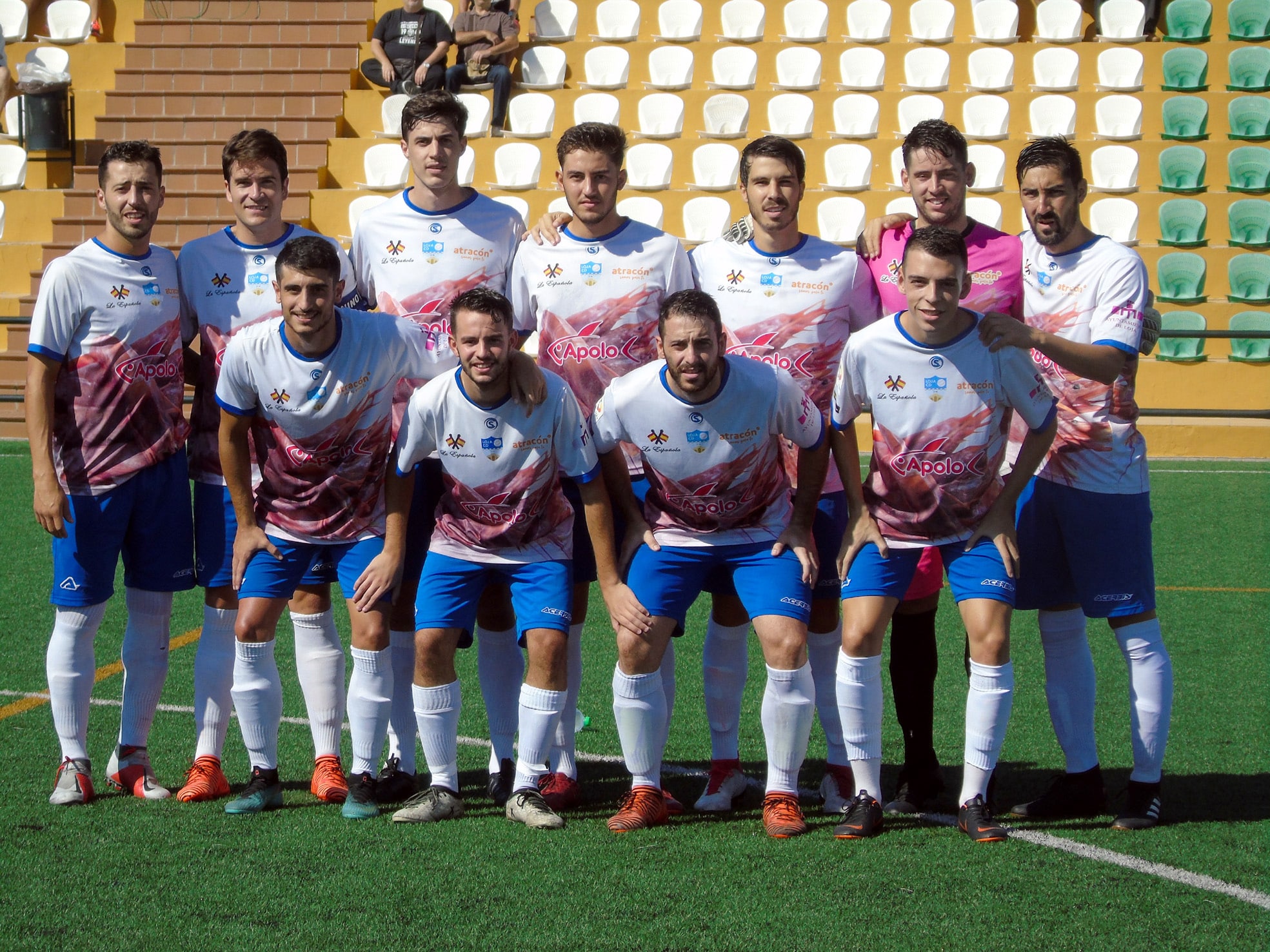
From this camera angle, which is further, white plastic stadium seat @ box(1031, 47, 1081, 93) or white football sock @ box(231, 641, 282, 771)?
white plastic stadium seat @ box(1031, 47, 1081, 93)

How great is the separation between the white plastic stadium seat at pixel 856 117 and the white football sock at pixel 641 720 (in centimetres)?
1240

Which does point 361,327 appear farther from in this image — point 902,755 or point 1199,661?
point 1199,661

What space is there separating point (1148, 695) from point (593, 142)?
237cm

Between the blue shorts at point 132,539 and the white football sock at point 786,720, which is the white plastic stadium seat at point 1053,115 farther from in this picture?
the blue shorts at point 132,539

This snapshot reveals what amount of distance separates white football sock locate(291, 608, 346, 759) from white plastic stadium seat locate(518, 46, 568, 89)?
13033 mm

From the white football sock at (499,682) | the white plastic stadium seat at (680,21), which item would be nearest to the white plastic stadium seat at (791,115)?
the white plastic stadium seat at (680,21)

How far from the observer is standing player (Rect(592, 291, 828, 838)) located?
400cm

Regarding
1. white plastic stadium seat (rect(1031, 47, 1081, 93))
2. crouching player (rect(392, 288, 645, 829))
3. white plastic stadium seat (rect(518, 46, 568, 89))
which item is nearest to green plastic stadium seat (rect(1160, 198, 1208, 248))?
white plastic stadium seat (rect(1031, 47, 1081, 93))

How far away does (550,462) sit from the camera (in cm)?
411

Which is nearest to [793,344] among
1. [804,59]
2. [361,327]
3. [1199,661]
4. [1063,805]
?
[361,327]

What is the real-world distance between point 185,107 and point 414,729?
43.4 feet

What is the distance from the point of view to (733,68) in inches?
641

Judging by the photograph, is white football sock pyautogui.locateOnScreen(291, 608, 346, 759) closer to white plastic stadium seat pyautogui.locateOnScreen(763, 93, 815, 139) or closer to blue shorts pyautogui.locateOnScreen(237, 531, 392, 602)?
blue shorts pyautogui.locateOnScreen(237, 531, 392, 602)

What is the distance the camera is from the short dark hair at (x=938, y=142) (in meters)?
4.11
